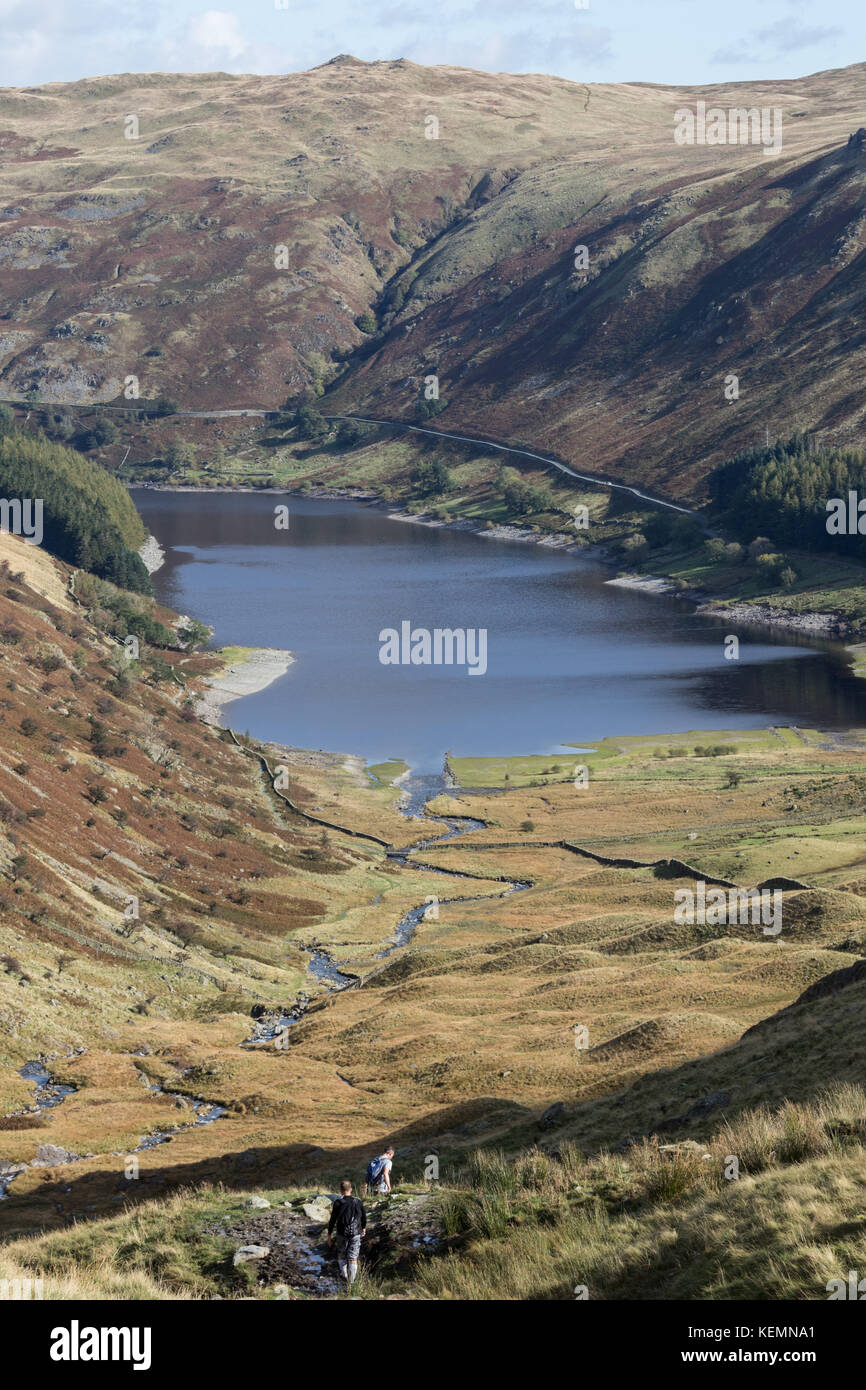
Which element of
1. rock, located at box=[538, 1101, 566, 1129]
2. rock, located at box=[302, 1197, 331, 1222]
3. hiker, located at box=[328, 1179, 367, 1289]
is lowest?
rock, located at box=[538, 1101, 566, 1129]

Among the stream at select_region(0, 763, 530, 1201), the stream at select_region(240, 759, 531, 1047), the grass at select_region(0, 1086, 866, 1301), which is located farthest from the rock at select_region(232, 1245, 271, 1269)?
the stream at select_region(240, 759, 531, 1047)

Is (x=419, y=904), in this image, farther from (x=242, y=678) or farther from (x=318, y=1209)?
(x=242, y=678)

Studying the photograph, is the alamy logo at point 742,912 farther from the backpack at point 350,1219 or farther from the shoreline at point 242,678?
the shoreline at point 242,678

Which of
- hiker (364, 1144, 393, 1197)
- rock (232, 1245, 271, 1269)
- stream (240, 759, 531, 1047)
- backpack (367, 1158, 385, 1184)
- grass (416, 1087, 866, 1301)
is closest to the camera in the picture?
grass (416, 1087, 866, 1301)

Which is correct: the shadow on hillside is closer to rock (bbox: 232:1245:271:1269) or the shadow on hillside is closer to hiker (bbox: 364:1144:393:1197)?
hiker (bbox: 364:1144:393:1197)
